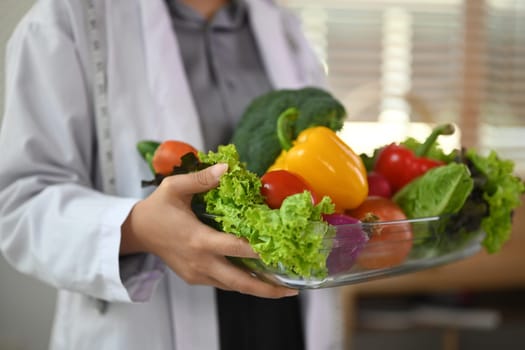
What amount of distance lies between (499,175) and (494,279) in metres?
1.15

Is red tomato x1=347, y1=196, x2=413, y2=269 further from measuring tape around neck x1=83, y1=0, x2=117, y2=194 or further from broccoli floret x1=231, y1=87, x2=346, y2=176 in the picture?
measuring tape around neck x1=83, y1=0, x2=117, y2=194

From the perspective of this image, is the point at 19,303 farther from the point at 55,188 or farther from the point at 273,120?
the point at 273,120

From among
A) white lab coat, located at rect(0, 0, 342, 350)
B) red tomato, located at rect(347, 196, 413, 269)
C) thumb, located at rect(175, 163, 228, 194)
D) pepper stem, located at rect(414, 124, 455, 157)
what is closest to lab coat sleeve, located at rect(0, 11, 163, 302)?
white lab coat, located at rect(0, 0, 342, 350)

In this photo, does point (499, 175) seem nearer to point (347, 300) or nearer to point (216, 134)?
point (216, 134)

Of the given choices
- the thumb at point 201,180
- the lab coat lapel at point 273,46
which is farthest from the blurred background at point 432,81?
the thumb at point 201,180

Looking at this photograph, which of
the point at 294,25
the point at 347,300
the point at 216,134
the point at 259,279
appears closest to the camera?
the point at 259,279

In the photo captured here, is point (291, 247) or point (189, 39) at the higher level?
point (189, 39)

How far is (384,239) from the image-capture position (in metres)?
0.63

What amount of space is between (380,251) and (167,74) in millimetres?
394

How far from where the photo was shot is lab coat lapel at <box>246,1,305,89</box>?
98 centimetres

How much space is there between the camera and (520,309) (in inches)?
80.3

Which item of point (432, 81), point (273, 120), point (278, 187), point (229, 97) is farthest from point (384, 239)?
point (432, 81)

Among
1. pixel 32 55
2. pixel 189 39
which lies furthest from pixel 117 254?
pixel 189 39

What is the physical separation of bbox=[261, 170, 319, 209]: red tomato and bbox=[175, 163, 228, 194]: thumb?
45 millimetres
